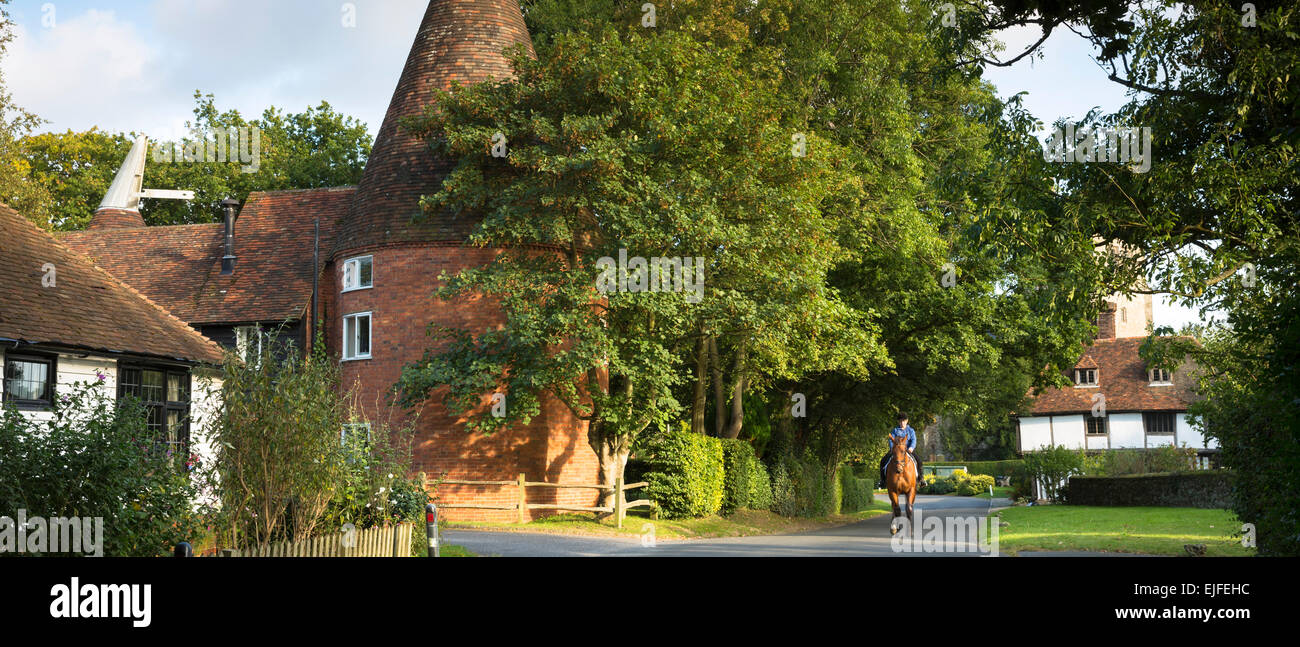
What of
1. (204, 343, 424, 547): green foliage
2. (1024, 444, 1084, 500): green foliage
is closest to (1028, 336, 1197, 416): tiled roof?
(1024, 444, 1084, 500): green foliage

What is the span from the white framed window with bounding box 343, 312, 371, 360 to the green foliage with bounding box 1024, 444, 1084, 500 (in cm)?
2688

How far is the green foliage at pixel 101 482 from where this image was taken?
10.5m

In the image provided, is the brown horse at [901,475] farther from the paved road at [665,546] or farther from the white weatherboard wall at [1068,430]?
the white weatherboard wall at [1068,430]

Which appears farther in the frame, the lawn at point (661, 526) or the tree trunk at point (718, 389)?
the tree trunk at point (718, 389)

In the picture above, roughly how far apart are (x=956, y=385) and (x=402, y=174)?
64.3 feet

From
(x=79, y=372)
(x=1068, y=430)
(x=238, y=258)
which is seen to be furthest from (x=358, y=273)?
(x=1068, y=430)

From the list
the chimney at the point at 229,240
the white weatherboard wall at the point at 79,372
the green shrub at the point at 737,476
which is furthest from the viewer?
the chimney at the point at 229,240

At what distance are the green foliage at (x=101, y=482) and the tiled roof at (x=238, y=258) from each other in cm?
2189

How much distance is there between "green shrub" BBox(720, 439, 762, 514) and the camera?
3144 cm

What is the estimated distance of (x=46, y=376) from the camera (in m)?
20.5

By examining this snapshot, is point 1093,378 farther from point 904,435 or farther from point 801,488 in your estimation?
point 904,435

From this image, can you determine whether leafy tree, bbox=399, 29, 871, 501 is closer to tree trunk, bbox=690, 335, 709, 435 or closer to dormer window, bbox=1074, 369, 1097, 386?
tree trunk, bbox=690, 335, 709, 435

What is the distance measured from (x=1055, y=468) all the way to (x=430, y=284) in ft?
86.6

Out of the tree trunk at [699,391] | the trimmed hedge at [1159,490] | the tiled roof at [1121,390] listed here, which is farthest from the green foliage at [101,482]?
the tiled roof at [1121,390]
